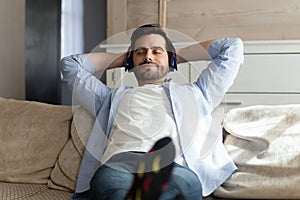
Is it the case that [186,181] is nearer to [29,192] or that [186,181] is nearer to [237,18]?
[29,192]

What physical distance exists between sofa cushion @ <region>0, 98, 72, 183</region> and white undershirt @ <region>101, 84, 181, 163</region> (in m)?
0.28

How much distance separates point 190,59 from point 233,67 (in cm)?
19

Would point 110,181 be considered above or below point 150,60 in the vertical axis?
below

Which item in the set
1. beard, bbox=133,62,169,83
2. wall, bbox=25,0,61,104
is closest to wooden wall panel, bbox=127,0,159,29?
wall, bbox=25,0,61,104

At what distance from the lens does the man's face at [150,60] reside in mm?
1519

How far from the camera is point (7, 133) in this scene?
1.69m

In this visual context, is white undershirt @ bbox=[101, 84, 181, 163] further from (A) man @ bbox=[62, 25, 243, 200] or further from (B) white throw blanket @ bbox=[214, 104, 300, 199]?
(B) white throw blanket @ bbox=[214, 104, 300, 199]

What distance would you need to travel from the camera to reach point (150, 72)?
152 centimetres

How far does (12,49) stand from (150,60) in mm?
1685

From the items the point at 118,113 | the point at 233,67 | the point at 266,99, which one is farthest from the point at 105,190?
the point at 266,99

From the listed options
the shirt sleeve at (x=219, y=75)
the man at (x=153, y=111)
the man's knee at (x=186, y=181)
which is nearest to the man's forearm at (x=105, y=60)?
the man at (x=153, y=111)

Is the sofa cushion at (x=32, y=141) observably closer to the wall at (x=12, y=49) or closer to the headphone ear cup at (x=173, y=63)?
the headphone ear cup at (x=173, y=63)

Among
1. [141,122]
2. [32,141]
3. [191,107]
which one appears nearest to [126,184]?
[141,122]

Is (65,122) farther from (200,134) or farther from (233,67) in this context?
(233,67)
